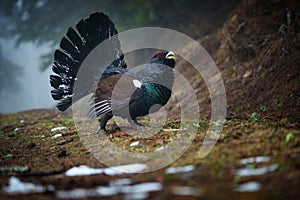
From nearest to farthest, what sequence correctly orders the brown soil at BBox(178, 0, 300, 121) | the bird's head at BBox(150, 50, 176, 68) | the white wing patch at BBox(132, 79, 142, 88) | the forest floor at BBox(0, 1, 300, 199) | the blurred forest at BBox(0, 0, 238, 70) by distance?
1. the forest floor at BBox(0, 1, 300, 199)
2. the white wing patch at BBox(132, 79, 142, 88)
3. the bird's head at BBox(150, 50, 176, 68)
4. the brown soil at BBox(178, 0, 300, 121)
5. the blurred forest at BBox(0, 0, 238, 70)

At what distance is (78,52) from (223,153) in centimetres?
379

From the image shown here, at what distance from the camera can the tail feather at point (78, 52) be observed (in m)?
5.66

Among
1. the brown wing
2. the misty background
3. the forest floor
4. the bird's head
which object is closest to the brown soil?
the forest floor

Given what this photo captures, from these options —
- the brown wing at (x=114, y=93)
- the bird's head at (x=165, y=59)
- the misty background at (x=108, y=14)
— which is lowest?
the brown wing at (x=114, y=93)

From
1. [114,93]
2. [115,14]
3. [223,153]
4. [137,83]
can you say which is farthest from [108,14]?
[223,153]

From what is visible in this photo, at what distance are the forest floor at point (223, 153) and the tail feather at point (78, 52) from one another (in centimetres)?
97

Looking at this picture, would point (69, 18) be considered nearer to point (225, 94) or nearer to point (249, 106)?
point (225, 94)

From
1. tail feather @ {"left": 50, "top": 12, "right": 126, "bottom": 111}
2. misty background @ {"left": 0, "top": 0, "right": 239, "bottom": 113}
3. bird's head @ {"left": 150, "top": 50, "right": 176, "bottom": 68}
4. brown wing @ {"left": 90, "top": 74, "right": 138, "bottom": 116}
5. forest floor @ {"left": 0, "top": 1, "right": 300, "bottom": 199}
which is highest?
misty background @ {"left": 0, "top": 0, "right": 239, "bottom": 113}

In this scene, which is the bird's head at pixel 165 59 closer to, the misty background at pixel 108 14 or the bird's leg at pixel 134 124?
the bird's leg at pixel 134 124

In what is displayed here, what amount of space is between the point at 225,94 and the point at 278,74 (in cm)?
161

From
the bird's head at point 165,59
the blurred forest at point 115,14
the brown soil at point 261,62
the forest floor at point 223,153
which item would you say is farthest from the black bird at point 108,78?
the blurred forest at point 115,14

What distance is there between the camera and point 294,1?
7164 mm

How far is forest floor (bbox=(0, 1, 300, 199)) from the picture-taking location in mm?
2432

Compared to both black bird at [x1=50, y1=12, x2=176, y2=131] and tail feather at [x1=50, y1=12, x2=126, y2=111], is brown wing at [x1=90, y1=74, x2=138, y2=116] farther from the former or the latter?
tail feather at [x1=50, y1=12, x2=126, y2=111]
